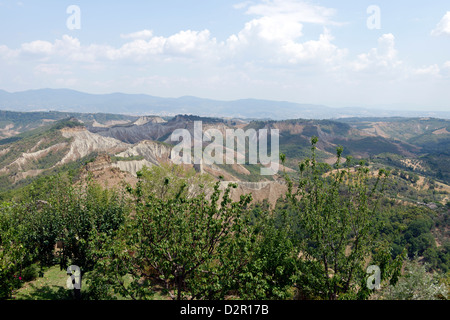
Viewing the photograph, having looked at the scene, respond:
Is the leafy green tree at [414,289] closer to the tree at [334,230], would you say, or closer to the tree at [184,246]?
the tree at [334,230]

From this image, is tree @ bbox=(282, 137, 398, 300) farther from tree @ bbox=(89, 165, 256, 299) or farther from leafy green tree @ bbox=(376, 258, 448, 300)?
tree @ bbox=(89, 165, 256, 299)

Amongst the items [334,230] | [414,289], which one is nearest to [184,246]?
[334,230]

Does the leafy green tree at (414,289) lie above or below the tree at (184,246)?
below

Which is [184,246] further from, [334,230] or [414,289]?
[414,289]

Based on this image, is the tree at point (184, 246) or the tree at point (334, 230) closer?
the tree at point (184, 246)

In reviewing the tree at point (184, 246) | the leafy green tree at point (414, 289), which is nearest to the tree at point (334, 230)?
the leafy green tree at point (414, 289)

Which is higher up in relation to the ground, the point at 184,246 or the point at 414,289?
the point at 184,246

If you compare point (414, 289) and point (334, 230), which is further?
point (334, 230)

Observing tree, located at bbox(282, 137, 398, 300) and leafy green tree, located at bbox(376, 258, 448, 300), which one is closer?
leafy green tree, located at bbox(376, 258, 448, 300)

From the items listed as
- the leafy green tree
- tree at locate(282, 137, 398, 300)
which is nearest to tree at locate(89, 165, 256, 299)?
tree at locate(282, 137, 398, 300)
